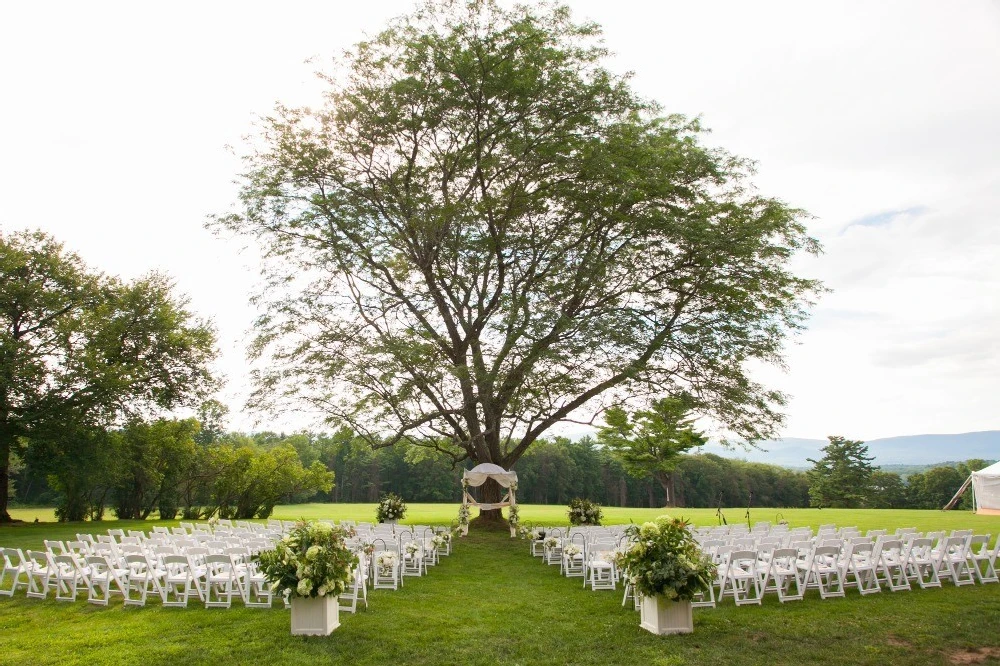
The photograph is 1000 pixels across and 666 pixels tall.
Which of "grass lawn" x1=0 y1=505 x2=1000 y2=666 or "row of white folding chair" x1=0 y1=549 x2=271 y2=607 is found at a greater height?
"row of white folding chair" x1=0 y1=549 x2=271 y2=607

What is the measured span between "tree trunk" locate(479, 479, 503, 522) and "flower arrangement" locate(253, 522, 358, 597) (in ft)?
48.1

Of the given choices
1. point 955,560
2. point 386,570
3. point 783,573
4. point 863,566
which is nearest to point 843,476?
point 955,560

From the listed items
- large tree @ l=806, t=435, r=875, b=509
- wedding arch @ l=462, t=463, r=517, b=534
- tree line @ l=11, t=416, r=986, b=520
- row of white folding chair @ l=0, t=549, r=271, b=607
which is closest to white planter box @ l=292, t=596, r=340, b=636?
row of white folding chair @ l=0, t=549, r=271, b=607

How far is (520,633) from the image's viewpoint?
8.20m

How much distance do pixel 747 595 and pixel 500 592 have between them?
404cm

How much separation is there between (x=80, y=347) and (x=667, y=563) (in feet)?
88.5

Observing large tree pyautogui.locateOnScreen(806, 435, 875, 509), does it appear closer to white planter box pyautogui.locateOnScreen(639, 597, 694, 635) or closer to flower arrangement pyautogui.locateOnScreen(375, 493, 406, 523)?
flower arrangement pyautogui.locateOnScreen(375, 493, 406, 523)

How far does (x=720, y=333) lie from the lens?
64.5 ft

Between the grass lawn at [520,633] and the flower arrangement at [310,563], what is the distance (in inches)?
23.4

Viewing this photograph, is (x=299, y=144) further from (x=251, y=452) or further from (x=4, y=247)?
(x=251, y=452)

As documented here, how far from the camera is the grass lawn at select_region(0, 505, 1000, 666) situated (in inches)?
277

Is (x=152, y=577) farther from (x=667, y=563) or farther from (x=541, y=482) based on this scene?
(x=541, y=482)

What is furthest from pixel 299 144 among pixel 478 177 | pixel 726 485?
pixel 726 485

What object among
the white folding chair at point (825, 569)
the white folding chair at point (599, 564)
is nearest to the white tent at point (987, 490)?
the white folding chair at point (825, 569)
